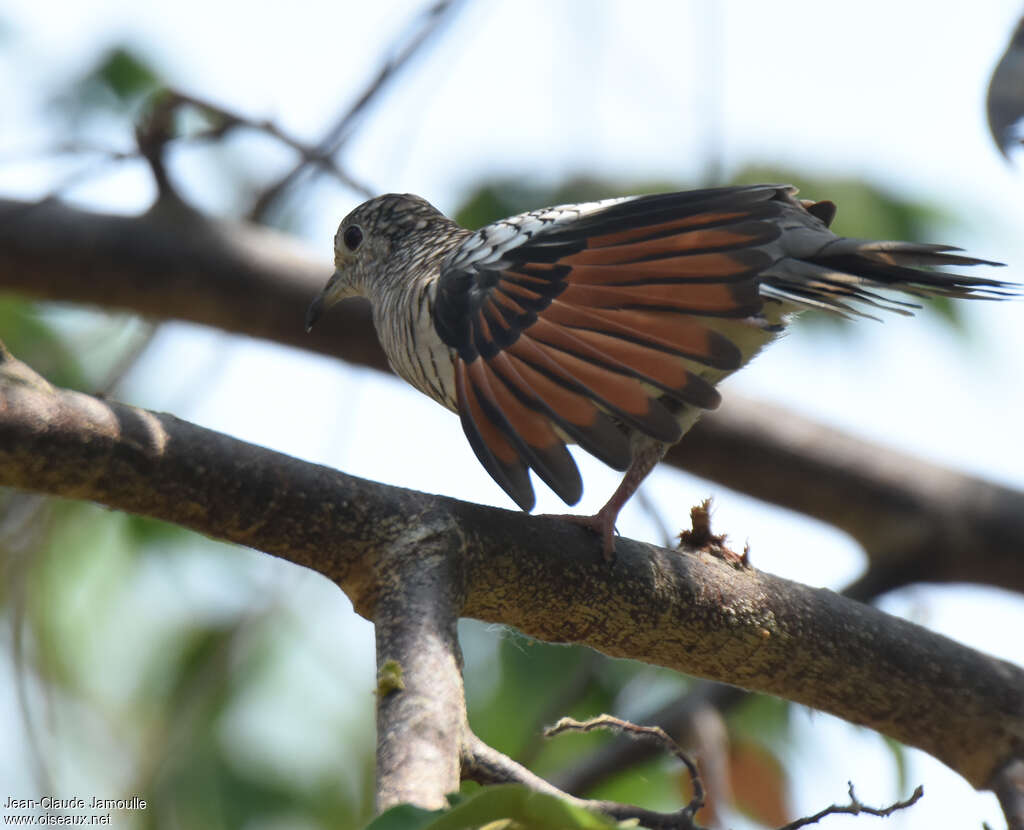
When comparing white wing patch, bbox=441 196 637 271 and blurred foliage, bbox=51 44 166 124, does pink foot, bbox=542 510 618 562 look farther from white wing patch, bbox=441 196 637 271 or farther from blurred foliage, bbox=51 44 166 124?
blurred foliage, bbox=51 44 166 124

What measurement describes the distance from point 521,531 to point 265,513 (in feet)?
1.71

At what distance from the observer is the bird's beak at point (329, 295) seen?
4.23m

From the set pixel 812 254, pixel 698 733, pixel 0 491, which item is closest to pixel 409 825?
pixel 812 254

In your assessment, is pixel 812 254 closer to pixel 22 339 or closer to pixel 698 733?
pixel 698 733

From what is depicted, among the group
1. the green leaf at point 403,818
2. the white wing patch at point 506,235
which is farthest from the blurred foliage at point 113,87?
the green leaf at point 403,818

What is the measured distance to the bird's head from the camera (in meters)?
4.02

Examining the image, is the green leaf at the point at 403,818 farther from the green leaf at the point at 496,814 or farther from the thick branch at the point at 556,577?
the thick branch at the point at 556,577

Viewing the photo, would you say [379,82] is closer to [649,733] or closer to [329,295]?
[329,295]

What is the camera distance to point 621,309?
2.29 meters

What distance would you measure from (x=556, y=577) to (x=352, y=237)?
230 centimetres

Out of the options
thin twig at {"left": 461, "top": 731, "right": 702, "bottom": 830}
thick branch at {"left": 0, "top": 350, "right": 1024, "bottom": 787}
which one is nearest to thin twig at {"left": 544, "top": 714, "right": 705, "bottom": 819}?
thin twig at {"left": 461, "top": 731, "right": 702, "bottom": 830}

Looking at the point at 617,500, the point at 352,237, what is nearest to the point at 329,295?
the point at 352,237

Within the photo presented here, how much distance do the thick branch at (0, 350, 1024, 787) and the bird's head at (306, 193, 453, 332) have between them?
6.28 feet

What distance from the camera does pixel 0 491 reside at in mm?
4898
